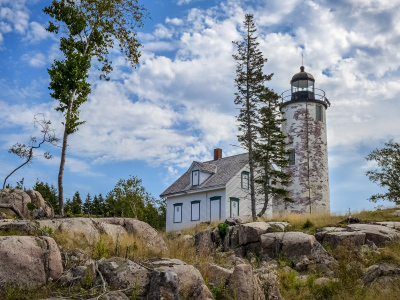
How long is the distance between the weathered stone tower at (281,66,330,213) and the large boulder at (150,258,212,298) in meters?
25.2

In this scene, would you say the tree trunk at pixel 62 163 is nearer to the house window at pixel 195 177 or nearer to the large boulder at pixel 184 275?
the large boulder at pixel 184 275

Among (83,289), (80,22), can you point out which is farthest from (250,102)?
(83,289)

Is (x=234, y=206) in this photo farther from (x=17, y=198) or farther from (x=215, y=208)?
(x=17, y=198)

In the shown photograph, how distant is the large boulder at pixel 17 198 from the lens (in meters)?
18.2

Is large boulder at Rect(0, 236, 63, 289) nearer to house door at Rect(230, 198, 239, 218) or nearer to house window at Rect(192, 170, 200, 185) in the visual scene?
house door at Rect(230, 198, 239, 218)

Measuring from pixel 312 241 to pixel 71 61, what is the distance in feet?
45.6

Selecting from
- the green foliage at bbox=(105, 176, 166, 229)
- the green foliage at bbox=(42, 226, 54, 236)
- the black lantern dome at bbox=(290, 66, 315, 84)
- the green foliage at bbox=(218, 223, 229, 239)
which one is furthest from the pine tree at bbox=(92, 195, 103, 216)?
the green foliage at bbox=(42, 226, 54, 236)

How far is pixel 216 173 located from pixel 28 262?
27598 mm

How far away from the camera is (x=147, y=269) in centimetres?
1023

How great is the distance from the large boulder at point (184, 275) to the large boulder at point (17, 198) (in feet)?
A: 30.7

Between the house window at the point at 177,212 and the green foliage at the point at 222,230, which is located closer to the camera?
the green foliage at the point at 222,230

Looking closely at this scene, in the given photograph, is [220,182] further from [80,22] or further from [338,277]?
[338,277]

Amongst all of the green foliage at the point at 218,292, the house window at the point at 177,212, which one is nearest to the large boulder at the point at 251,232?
the green foliage at the point at 218,292

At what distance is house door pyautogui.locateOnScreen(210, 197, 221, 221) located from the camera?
3419cm
